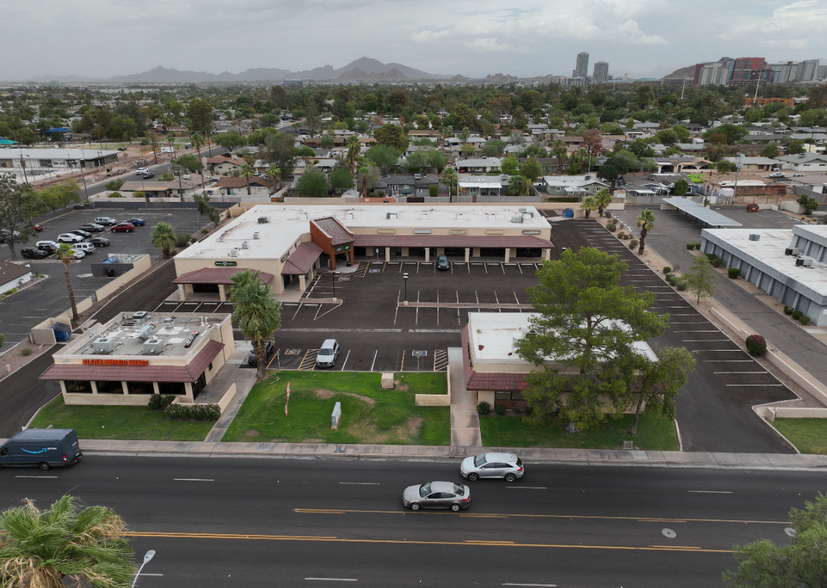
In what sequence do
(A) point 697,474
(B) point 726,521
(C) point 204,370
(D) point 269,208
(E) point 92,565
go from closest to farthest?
(E) point 92,565 → (B) point 726,521 → (A) point 697,474 → (C) point 204,370 → (D) point 269,208

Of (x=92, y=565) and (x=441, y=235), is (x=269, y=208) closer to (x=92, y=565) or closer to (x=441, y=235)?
(x=441, y=235)


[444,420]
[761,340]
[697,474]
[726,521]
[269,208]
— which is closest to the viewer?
[726,521]

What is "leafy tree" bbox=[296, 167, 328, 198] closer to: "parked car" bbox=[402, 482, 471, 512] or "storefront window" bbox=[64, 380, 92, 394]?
"storefront window" bbox=[64, 380, 92, 394]

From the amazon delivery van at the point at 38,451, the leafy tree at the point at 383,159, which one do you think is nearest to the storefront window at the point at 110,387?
the amazon delivery van at the point at 38,451

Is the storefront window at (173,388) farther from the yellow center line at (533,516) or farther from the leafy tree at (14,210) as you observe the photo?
the leafy tree at (14,210)

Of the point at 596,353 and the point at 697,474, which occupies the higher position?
the point at 596,353

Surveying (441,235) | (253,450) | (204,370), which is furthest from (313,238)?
(253,450)

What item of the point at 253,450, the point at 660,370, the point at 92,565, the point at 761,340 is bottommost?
the point at 253,450
